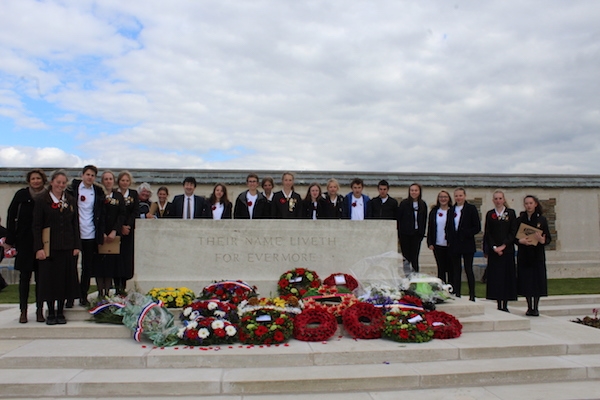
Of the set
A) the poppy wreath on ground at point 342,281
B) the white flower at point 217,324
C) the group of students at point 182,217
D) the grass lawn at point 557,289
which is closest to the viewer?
the white flower at point 217,324

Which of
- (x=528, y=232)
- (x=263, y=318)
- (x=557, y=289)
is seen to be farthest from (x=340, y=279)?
(x=557, y=289)

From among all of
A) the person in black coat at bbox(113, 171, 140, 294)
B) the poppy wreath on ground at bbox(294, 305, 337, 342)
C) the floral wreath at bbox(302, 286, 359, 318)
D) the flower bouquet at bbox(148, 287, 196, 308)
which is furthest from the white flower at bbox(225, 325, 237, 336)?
the person in black coat at bbox(113, 171, 140, 294)

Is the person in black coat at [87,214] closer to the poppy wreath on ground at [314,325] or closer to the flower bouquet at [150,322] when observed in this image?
the flower bouquet at [150,322]

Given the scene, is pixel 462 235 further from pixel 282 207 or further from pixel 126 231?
pixel 126 231

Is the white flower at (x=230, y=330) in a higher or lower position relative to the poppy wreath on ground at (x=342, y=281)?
lower

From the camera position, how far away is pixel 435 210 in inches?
338

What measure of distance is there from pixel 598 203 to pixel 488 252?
8158mm

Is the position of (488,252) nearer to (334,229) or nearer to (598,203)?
(334,229)

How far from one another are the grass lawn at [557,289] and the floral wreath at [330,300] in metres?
4.87

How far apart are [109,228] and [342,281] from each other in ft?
11.2

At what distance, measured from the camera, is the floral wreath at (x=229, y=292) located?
673cm

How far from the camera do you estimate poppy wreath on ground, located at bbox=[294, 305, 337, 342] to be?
18.7 ft

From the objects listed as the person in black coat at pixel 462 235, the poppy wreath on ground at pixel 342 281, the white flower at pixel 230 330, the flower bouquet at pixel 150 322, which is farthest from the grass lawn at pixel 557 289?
the white flower at pixel 230 330

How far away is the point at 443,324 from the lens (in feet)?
19.9
